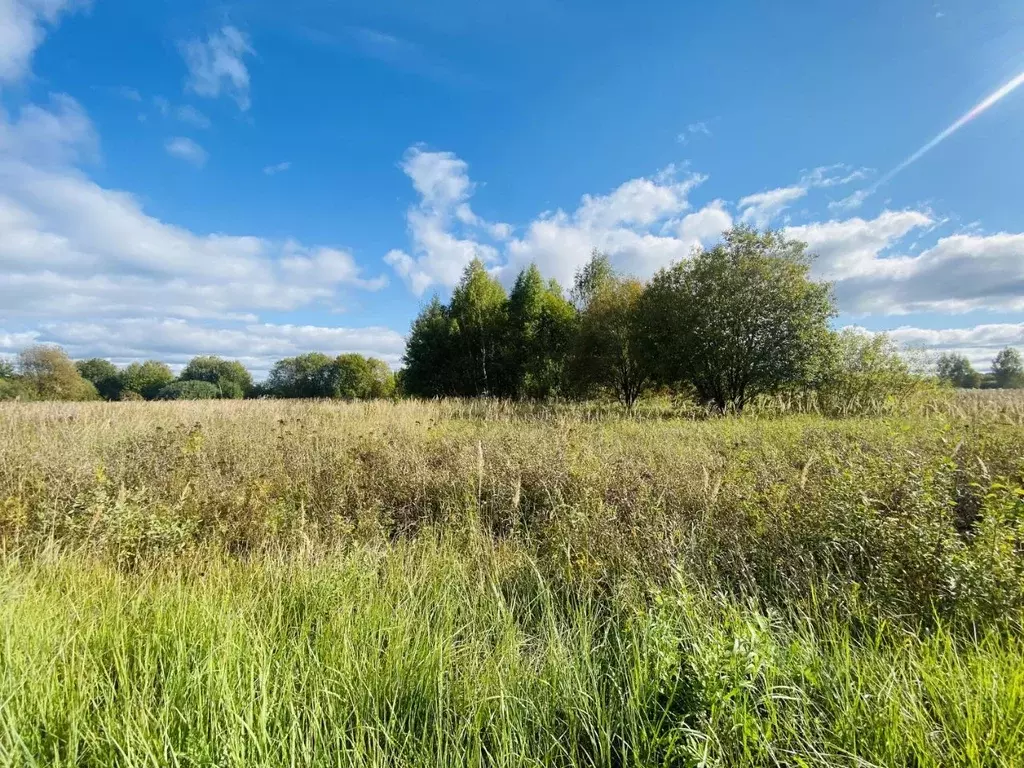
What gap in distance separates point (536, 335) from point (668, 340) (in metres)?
10.1

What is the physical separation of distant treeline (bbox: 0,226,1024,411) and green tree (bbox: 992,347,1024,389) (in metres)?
0.77

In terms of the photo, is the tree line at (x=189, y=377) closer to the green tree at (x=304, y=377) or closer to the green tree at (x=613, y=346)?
the green tree at (x=304, y=377)

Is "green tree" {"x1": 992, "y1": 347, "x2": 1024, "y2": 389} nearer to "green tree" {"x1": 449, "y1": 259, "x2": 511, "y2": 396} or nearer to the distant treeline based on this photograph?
the distant treeline

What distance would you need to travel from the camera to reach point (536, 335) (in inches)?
920

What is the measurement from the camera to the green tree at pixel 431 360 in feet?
89.5

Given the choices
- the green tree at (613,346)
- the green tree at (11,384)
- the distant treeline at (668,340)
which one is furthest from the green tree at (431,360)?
the green tree at (11,384)

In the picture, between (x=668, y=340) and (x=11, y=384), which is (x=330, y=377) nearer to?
(x=11, y=384)

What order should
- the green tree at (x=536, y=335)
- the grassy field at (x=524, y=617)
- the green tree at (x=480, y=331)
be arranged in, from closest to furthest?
the grassy field at (x=524, y=617), the green tree at (x=536, y=335), the green tree at (x=480, y=331)

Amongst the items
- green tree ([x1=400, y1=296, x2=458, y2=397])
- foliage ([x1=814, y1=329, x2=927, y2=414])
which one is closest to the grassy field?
foliage ([x1=814, y1=329, x2=927, y2=414])

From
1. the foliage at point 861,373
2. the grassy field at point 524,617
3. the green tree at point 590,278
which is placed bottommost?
the grassy field at point 524,617

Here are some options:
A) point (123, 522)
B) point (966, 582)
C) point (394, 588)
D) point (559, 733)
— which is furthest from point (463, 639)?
point (123, 522)

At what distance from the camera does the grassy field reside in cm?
148

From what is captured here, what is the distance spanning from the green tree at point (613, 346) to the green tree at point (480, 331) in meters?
7.80

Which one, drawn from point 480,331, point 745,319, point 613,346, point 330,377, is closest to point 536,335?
point 480,331
